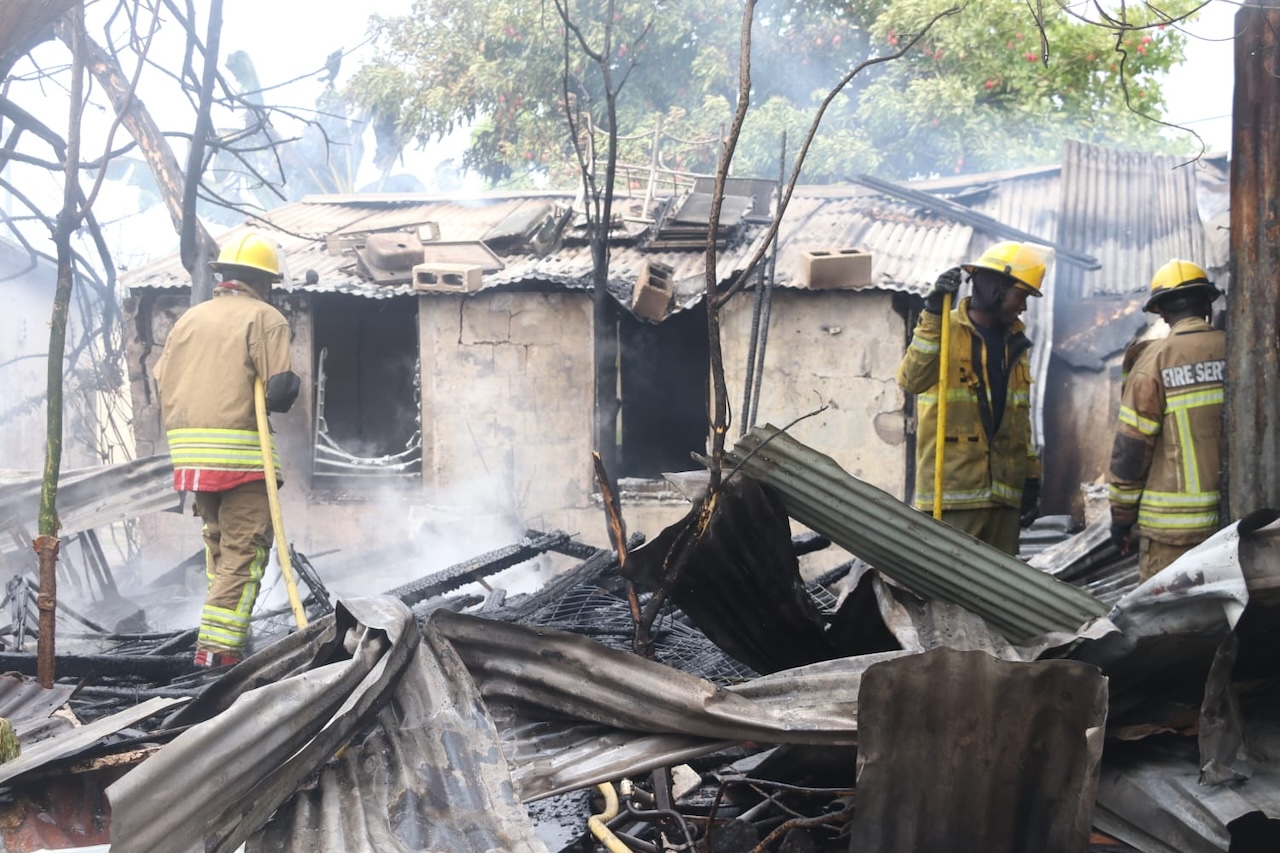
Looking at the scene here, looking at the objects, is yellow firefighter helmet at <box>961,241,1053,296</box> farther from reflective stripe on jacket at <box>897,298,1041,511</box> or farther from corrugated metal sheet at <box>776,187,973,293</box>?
corrugated metal sheet at <box>776,187,973,293</box>

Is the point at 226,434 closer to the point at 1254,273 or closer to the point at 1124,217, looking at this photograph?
the point at 1254,273

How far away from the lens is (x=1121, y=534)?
14.4 feet

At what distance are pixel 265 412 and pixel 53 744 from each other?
240 cm

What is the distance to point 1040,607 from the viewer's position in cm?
309

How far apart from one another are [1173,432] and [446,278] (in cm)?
699

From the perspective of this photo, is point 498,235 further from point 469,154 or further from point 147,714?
point 469,154

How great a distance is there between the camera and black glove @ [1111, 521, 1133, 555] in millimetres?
4367

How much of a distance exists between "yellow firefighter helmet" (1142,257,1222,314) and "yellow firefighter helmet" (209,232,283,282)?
13.5ft

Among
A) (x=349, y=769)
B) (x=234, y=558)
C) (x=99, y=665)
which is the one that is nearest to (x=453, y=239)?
(x=234, y=558)

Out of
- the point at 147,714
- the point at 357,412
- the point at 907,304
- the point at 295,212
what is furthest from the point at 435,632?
the point at 295,212

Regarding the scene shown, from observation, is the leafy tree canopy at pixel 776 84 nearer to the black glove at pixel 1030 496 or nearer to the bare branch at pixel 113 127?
the bare branch at pixel 113 127

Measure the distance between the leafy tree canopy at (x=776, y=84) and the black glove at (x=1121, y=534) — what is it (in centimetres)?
1176

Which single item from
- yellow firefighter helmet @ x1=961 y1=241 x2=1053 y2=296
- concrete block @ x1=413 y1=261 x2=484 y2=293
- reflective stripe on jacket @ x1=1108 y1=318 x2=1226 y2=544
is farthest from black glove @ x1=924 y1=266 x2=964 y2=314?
concrete block @ x1=413 y1=261 x2=484 y2=293

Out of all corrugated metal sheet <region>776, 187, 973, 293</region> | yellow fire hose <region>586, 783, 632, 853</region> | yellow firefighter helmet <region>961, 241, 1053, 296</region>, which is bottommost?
yellow fire hose <region>586, 783, 632, 853</region>
